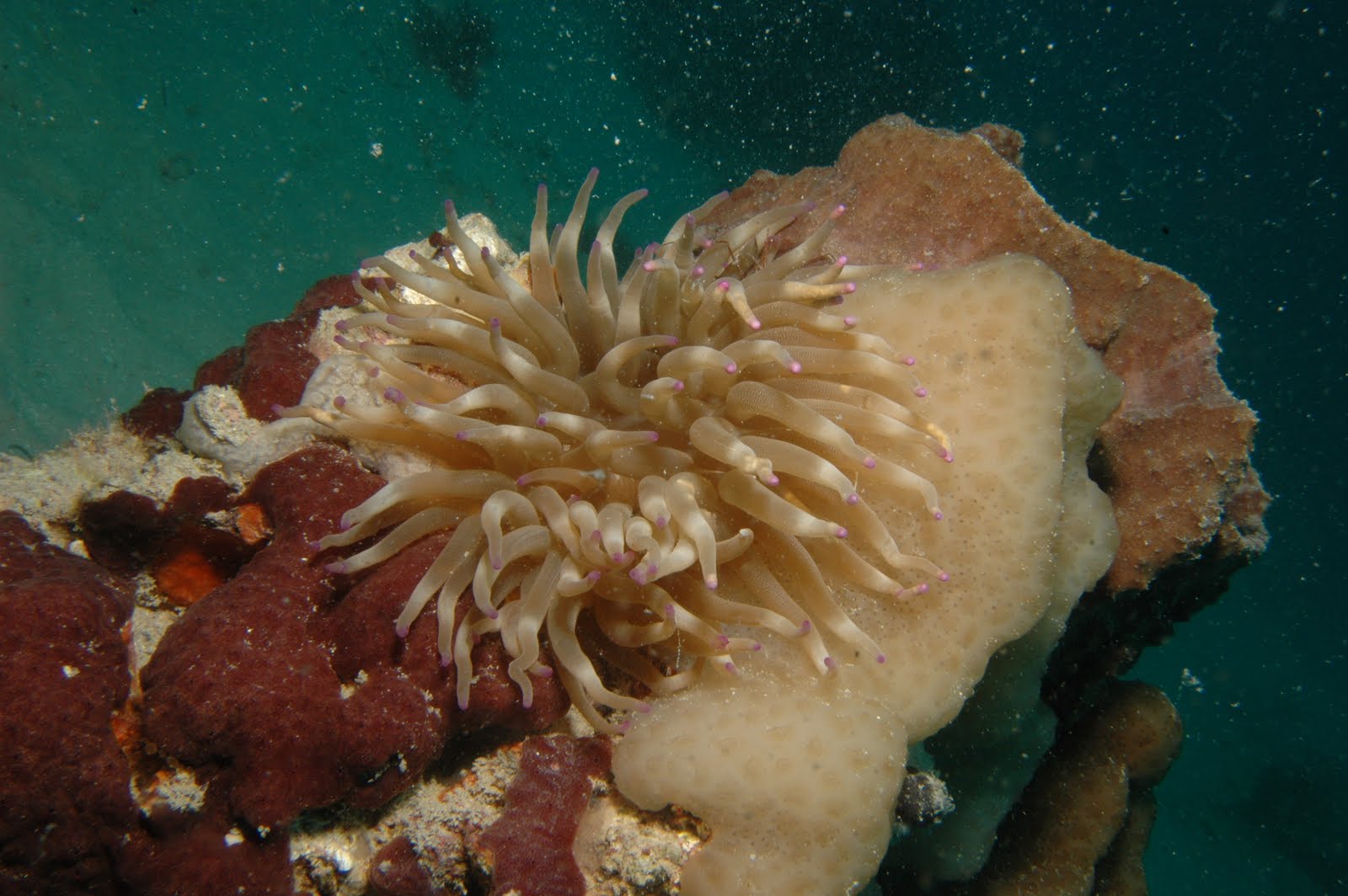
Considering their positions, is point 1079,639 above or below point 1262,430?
above

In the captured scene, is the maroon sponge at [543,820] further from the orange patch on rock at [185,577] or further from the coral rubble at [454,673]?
the orange patch on rock at [185,577]

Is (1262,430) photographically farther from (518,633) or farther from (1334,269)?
(518,633)

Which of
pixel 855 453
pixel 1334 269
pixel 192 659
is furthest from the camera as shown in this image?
pixel 1334 269

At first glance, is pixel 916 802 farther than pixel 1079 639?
No

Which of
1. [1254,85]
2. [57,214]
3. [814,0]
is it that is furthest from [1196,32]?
[57,214]

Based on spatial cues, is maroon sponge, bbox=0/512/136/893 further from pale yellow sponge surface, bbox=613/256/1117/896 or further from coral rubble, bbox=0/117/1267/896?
pale yellow sponge surface, bbox=613/256/1117/896

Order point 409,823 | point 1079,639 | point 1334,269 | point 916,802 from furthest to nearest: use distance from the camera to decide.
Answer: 1. point 1334,269
2. point 1079,639
3. point 916,802
4. point 409,823
